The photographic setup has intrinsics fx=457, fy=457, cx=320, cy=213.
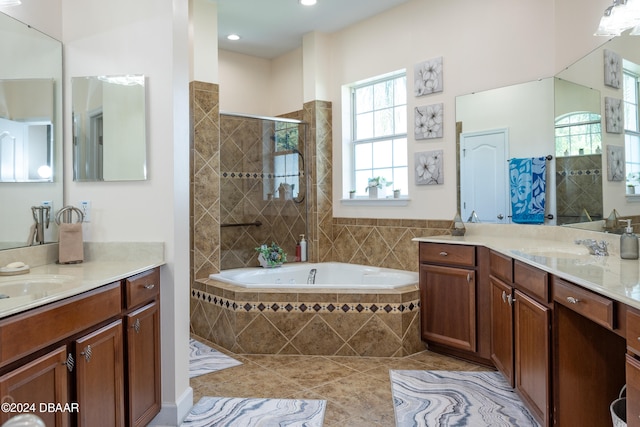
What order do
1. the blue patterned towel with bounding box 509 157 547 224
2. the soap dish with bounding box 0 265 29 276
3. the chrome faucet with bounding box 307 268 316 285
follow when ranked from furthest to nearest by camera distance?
the chrome faucet with bounding box 307 268 316 285
the blue patterned towel with bounding box 509 157 547 224
the soap dish with bounding box 0 265 29 276

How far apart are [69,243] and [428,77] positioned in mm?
3101

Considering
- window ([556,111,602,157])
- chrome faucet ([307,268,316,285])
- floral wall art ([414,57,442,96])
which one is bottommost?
chrome faucet ([307,268,316,285])

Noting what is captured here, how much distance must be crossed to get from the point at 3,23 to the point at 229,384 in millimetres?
2312

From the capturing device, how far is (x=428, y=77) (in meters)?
4.00

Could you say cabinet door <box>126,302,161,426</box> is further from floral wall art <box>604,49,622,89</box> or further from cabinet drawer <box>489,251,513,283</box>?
floral wall art <box>604,49,622,89</box>

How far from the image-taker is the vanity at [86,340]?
4.61ft

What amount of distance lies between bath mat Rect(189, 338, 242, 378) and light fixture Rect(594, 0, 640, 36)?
9.84 feet

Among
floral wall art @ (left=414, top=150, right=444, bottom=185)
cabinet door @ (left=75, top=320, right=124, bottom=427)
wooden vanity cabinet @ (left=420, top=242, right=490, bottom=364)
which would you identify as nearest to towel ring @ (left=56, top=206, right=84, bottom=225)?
cabinet door @ (left=75, top=320, right=124, bottom=427)

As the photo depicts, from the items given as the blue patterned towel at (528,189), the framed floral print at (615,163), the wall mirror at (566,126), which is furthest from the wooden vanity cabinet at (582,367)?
the blue patterned towel at (528,189)

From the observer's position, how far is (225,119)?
4461mm

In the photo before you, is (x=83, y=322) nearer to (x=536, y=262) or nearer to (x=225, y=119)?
(x=536, y=262)

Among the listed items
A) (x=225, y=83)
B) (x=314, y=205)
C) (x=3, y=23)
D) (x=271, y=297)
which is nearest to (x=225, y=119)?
(x=225, y=83)

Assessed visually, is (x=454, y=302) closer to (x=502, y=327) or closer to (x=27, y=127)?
(x=502, y=327)

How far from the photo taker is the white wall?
2.40 meters
